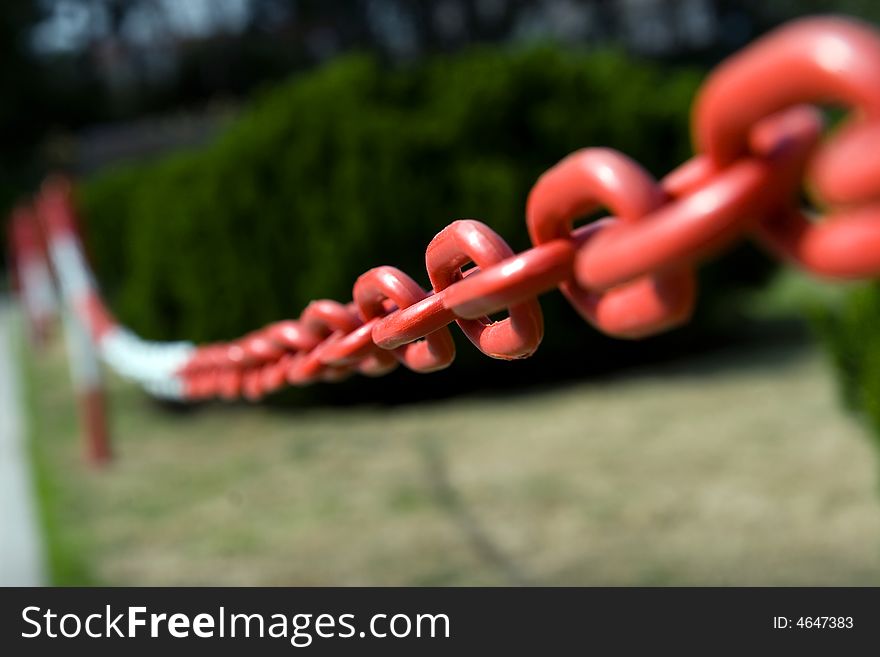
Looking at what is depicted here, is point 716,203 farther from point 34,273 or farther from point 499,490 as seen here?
point 34,273

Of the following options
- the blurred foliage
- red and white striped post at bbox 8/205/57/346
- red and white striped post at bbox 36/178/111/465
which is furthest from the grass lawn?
red and white striped post at bbox 8/205/57/346

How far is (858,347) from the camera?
12.0 ft

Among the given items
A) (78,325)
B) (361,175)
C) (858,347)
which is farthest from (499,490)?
(78,325)

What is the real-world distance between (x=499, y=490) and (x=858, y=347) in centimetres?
179

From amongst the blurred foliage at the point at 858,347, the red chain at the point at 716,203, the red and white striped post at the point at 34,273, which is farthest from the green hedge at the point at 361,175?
the red chain at the point at 716,203

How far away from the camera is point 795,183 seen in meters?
0.56

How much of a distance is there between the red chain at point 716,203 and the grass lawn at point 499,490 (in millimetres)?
3033

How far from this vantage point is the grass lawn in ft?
12.6

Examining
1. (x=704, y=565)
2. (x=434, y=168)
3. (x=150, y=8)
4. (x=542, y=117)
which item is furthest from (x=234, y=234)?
(x=150, y=8)

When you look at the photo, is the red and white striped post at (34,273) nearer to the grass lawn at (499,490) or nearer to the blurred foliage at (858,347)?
the grass lawn at (499,490)

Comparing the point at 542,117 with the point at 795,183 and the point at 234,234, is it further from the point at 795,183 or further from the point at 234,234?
the point at 795,183

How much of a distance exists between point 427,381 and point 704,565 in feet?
10.3

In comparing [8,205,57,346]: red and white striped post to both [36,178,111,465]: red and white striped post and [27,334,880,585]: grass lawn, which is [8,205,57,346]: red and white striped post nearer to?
[27,334,880,585]: grass lawn

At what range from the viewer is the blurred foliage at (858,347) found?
318 centimetres
